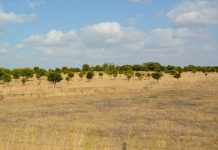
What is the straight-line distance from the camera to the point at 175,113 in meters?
31.2

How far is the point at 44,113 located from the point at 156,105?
12.3 metres

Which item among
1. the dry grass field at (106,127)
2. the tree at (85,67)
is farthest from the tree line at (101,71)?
the dry grass field at (106,127)

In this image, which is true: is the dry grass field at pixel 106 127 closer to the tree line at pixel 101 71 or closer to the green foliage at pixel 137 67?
the tree line at pixel 101 71

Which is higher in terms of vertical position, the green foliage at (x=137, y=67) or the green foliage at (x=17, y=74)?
the green foliage at (x=137, y=67)

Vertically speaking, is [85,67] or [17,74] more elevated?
[85,67]

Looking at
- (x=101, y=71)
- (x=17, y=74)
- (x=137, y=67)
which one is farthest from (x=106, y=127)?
(x=137, y=67)

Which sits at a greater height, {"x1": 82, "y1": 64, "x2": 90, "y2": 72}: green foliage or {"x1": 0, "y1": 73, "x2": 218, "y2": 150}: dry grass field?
{"x1": 82, "y1": 64, "x2": 90, "y2": 72}: green foliage

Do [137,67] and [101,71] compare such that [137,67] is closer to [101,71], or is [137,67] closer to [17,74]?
[101,71]

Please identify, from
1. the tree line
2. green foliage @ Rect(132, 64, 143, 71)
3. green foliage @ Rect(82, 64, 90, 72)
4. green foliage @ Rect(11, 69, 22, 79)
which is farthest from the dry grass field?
green foliage @ Rect(132, 64, 143, 71)

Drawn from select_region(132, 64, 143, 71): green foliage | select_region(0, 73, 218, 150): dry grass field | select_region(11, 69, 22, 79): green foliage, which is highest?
select_region(132, 64, 143, 71): green foliage

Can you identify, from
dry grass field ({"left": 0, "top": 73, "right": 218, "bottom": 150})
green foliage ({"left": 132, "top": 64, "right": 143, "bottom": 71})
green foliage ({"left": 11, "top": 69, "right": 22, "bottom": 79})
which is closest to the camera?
dry grass field ({"left": 0, "top": 73, "right": 218, "bottom": 150})

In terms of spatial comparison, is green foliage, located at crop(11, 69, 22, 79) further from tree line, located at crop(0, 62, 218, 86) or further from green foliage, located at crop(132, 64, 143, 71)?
green foliage, located at crop(132, 64, 143, 71)

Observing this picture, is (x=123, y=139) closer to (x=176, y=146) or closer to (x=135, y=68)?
(x=176, y=146)

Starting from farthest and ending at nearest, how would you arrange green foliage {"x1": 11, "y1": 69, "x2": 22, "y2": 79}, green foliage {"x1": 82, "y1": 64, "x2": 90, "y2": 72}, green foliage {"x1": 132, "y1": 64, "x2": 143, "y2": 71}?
green foliage {"x1": 132, "y1": 64, "x2": 143, "y2": 71} < green foliage {"x1": 82, "y1": 64, "x2": 90, "y2": 72} < green foliage {"x1": 11, "y1": 69, "x2": 22, "y2": 79}
